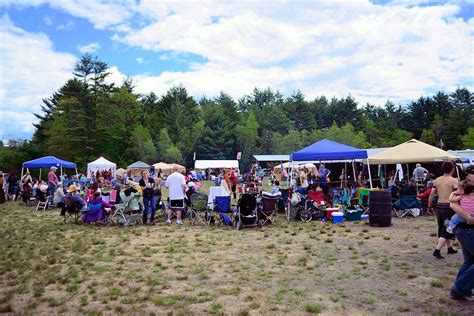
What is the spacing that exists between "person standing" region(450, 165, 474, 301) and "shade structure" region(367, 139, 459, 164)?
31.5 feet

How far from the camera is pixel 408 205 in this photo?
35.6 ft

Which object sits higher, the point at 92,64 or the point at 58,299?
the point at 92,64

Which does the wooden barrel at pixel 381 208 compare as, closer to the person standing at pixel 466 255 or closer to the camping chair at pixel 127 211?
the person standing at pixel 466 255

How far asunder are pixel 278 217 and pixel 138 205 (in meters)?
4.01

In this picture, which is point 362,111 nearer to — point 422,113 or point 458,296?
point 422,113

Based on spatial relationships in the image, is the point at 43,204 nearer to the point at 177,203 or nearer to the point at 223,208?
the point at 177,203

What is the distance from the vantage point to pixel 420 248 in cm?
681

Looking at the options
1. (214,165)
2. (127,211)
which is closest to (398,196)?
(127,211)

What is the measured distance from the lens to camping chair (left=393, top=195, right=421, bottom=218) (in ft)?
35.6

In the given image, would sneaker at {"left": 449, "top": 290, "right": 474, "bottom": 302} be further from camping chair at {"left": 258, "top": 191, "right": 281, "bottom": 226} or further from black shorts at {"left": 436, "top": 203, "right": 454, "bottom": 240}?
camping chair at {"left": 258, "top": 191, "right": 281, "bottom": 226}

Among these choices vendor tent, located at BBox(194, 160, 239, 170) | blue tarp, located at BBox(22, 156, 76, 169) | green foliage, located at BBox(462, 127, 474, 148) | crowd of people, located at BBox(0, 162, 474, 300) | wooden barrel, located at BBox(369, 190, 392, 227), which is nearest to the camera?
crowd of people, located at BBox(0, 162, 474, 300)

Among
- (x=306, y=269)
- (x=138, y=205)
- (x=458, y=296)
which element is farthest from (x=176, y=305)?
(x=138, y=205)

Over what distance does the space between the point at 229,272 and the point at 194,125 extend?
49.6m

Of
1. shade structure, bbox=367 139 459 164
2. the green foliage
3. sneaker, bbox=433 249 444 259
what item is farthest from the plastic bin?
the green foliage
